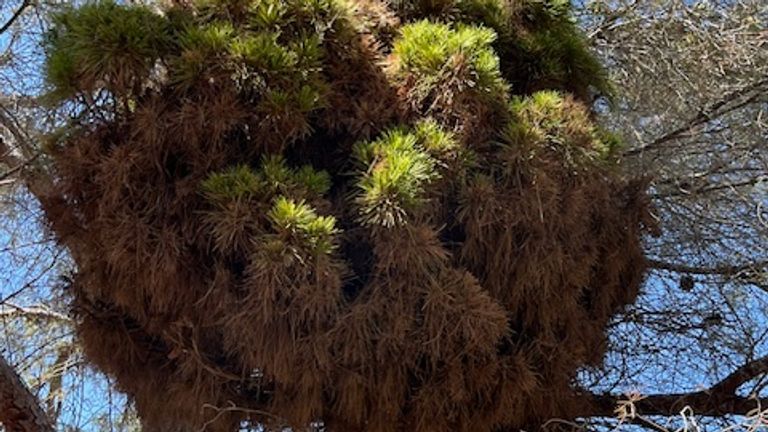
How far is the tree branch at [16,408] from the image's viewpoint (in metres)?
2.37

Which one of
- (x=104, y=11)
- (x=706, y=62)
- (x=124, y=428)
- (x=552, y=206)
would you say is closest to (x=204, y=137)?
(x=104, y=11)

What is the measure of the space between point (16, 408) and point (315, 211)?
96 cm

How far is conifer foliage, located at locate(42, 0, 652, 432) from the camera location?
6.72ft

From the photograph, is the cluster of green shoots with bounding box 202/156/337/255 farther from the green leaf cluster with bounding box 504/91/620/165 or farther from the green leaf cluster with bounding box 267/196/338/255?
the green leaf cluster with bounding box 504/91/620/165

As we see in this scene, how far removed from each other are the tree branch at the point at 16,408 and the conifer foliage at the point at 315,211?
207 mm

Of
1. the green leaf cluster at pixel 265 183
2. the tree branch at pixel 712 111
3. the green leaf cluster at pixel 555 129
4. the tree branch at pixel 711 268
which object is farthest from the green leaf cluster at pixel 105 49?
the tree branch at pixel 711 268

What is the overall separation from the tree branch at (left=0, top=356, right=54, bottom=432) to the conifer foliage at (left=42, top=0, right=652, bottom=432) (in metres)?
0.21

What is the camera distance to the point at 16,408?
2.37 meters

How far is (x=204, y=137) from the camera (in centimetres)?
215

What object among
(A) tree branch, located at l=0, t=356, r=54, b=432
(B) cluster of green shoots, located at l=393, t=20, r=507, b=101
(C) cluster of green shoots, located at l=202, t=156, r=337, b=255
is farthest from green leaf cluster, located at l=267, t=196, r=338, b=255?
(A) tree branch, located at l=0, t=356, r=54, b=432

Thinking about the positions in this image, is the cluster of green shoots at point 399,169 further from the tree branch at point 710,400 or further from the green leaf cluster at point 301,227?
the tree branch at point 710,400

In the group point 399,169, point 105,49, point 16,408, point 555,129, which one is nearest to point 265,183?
point 399,169

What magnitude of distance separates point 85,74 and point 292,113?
0.46 metres

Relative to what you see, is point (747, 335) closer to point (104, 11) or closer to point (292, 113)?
point (292, 113)
